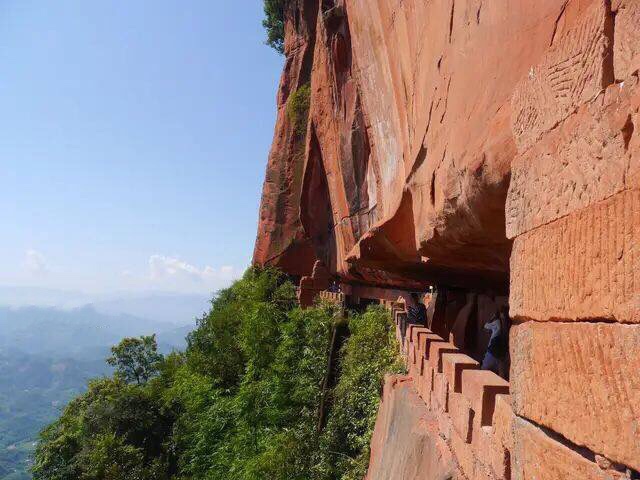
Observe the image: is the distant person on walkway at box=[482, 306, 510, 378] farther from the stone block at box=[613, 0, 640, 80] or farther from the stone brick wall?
the stone block at box=[613, 0, 640, 80]

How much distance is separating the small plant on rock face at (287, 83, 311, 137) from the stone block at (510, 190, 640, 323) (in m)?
21.4

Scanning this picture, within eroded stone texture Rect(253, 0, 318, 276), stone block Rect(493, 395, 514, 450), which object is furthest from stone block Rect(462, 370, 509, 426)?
eroded stone texture Rect(253, 0, 318, 276)

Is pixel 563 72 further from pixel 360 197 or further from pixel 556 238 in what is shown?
pixel 360 197

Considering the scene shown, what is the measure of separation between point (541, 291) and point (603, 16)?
1.15 metres

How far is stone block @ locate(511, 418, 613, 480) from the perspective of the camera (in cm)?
184

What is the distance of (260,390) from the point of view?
14.3 meters

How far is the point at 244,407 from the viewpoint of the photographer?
14.5m

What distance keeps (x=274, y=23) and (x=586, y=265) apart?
30857mm

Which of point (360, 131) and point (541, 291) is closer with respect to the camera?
point (541, 291)

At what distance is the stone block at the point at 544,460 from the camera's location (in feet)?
6.04

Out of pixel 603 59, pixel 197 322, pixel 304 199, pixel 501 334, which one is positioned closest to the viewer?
pixel 603 59

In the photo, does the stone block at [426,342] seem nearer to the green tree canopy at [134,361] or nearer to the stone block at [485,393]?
the stone block at [485,393]

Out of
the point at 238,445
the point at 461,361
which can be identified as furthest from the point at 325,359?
the point at 461,361

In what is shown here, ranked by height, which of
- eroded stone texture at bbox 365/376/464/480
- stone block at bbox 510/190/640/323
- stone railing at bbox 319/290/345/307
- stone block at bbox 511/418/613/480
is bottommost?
eroded stone texture at bbox 365/376/464/480
